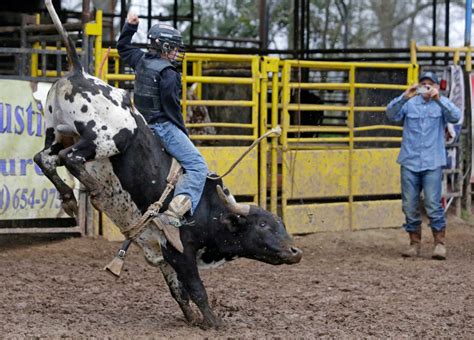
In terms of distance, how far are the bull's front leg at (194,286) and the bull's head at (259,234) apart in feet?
1.14

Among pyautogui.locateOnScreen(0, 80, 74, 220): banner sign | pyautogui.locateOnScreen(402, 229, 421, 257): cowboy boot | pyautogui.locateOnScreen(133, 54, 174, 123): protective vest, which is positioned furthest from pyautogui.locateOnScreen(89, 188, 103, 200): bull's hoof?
pyautogui.locateOnScreen(402, 229, 421, 257): cowboy boot

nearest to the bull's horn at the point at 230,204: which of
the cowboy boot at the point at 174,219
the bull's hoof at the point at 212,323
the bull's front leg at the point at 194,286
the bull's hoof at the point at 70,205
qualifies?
the cowboy boot at the point at 174,219

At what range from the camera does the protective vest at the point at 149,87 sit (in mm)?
6156

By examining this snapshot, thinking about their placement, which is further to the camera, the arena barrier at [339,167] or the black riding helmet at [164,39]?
the arena barrier at [339,167]

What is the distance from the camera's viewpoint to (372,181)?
36.9ft

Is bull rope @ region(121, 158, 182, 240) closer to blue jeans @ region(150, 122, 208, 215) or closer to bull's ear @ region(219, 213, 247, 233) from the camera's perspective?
blue jeans @ region(150, 122, 208, 215)

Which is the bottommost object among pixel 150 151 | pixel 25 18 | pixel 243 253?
pixel 243 253

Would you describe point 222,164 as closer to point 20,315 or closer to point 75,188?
point 75,188

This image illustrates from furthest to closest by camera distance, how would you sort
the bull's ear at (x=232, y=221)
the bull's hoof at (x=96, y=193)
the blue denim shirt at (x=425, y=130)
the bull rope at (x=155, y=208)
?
the blue denim shirt at (x=425, y=130) → the bull's ear at (x=232, y=221) → the bull rope at (x=155, y=208) → the bull's hoof at (x=96, y=193)

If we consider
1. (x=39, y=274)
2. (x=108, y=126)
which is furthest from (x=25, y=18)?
(x=108, y=126)

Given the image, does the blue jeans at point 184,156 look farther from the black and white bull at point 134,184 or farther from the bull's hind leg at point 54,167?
the bull's hind leg at point 54,167

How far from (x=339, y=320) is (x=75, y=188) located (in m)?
3.88

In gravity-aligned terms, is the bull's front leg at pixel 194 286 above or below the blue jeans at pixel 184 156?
below

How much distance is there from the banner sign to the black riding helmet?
130 inches
